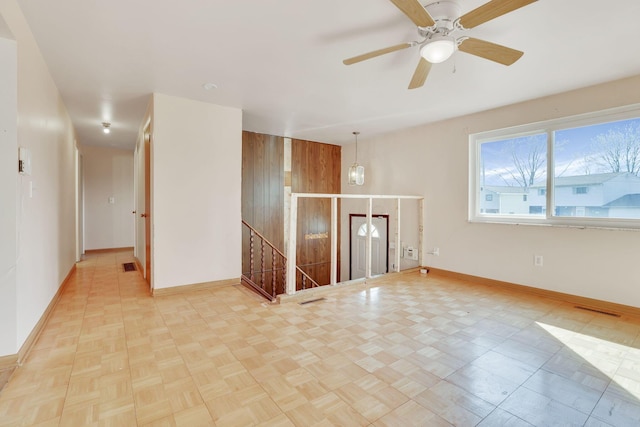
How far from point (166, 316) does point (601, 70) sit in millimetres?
4754

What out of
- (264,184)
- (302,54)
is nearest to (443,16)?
(302,54)

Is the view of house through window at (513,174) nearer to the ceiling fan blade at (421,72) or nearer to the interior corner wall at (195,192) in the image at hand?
the ceiling fan blade at (421,72)

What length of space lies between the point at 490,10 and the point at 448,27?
1.14ft

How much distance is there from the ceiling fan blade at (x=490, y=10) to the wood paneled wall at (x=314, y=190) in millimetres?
4486

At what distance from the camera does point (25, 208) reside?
7.11 feet

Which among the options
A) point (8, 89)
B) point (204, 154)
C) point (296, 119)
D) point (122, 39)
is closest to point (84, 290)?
point (204, 154)

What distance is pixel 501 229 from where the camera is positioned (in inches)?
153

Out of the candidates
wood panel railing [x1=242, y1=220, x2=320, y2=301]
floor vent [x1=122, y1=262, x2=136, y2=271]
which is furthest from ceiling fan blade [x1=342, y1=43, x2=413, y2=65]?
floor vent [x1=122, y1=262, x2=136, y2=271]

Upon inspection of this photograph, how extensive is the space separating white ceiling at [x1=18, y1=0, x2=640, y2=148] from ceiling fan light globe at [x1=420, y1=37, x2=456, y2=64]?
8.6 inches

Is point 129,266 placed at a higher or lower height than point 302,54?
lower

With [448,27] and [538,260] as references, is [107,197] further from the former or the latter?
[538,260]

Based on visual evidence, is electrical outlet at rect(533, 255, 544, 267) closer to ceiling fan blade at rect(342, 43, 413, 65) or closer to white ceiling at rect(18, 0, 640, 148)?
white ceiling at rect(18, 0, 640, 148)

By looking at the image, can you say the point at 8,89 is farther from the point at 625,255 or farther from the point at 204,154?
the point at 625,255

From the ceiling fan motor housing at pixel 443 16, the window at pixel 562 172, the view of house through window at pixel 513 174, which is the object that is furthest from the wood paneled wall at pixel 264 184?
the ceiling fan motor housing at pixel 443 16
